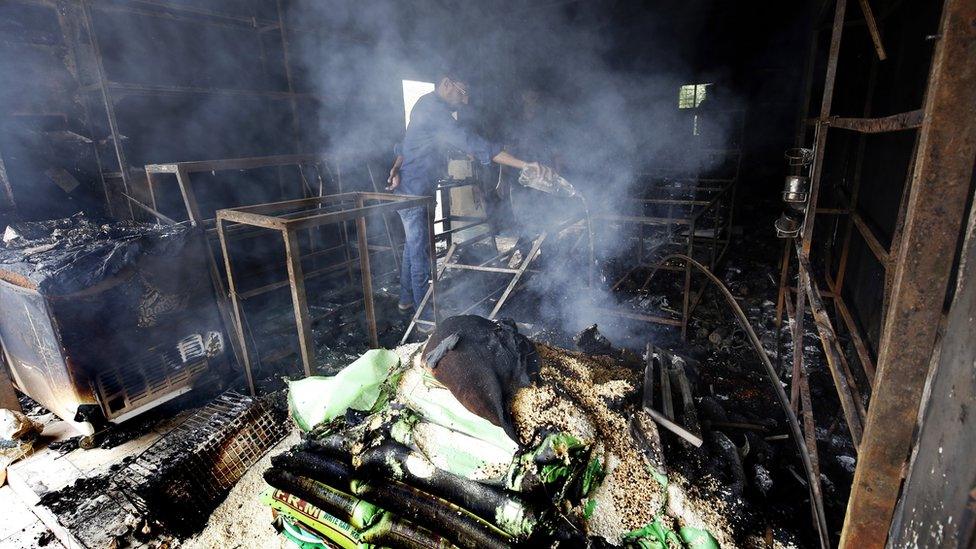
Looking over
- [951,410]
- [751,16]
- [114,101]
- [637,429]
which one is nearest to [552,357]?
[637,429]

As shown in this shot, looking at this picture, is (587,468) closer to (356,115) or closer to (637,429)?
(637,429)

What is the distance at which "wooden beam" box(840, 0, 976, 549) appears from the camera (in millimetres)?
1151

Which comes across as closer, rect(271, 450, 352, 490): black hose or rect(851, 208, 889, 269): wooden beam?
rect(271, 450, 352, 490): black hose

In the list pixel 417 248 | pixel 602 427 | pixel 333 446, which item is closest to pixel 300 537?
pixel 333 446

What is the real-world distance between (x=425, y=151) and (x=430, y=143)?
0.11 metres

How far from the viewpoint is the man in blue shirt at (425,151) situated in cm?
473

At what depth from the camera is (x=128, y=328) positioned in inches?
126

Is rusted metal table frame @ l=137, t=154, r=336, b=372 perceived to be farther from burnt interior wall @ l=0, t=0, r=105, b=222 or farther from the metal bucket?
the metal bucket

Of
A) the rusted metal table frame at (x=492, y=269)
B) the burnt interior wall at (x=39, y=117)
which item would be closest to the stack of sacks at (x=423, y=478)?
the rusted metal table frame at (x=492, y=269)

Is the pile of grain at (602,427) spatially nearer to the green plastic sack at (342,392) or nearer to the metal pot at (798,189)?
the green plastic sack at (342,392)

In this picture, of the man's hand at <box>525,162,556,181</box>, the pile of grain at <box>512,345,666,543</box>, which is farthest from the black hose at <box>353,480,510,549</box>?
the man's hand at <box>525,162,556,181</box>

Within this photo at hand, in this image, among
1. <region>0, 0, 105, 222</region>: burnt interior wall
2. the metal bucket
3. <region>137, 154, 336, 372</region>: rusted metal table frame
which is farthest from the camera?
<region>0, 0, 105, 222</region>: burnt interior wall

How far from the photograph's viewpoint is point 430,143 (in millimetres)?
4848

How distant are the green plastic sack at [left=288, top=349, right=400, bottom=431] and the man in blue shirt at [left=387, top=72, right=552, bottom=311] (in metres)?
2.16
